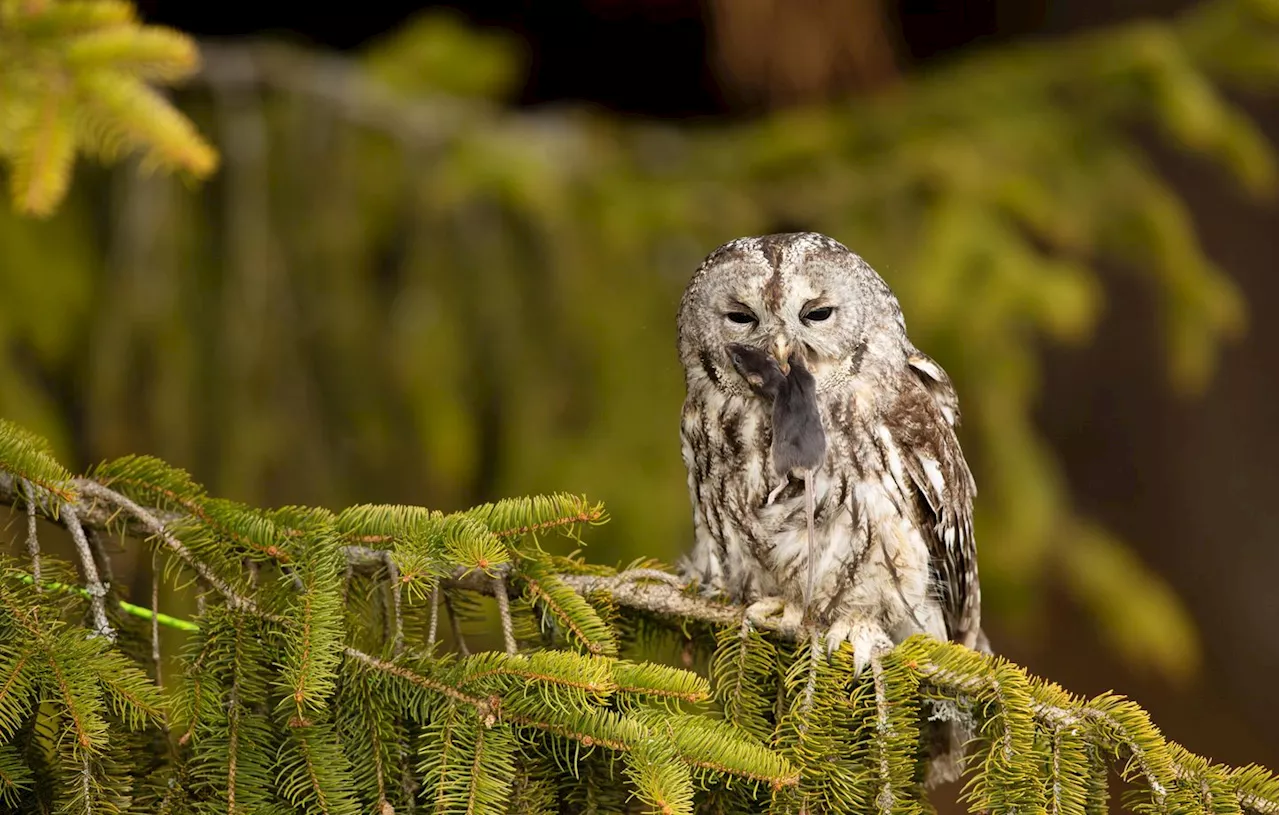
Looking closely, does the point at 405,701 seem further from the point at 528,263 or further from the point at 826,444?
the point at 528,263

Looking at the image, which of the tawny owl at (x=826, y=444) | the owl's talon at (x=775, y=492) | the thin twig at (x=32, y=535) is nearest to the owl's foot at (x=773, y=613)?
the tawny owl at (x=826, y=444)

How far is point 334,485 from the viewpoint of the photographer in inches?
118

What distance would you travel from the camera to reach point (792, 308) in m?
1.76

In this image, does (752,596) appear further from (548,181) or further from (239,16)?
(239,16)

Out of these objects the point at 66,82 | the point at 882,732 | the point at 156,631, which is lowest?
the point at 882,732

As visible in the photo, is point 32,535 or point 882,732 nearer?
point 32,535

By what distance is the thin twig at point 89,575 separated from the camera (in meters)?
1.28

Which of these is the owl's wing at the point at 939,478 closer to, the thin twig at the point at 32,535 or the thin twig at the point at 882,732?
the thin twig at the point at 882,732

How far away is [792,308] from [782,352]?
2.8 inches

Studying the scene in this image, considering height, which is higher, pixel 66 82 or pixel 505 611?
pixel 66 82

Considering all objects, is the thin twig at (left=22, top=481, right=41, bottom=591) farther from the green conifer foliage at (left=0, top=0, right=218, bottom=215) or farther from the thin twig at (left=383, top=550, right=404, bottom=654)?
the green conifer foliage at (left=0, top=0, right=218, bottom=215)

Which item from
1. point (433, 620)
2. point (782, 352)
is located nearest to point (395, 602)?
point (433, 620)

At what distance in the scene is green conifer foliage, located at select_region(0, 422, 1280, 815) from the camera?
1.21 m

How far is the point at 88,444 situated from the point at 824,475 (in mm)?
2088
